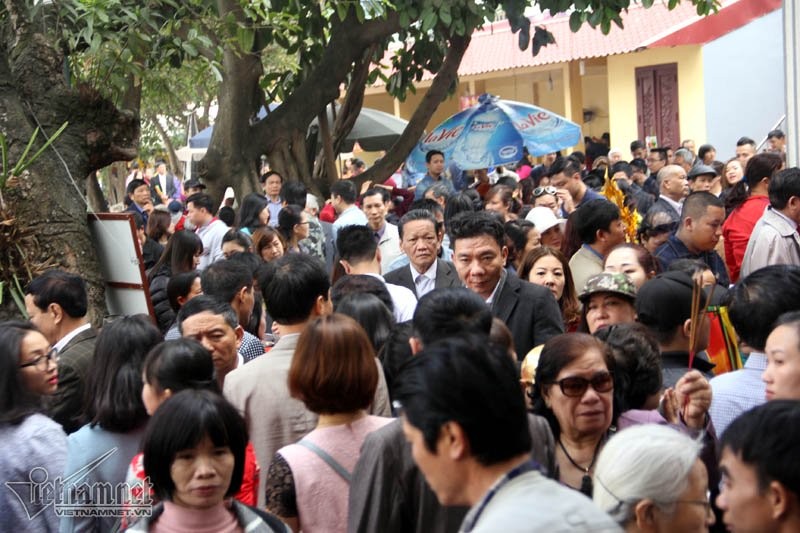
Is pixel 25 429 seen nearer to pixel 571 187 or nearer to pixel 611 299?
pixel 611 299

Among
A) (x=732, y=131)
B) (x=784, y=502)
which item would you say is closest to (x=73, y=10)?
(x=784, y=502)

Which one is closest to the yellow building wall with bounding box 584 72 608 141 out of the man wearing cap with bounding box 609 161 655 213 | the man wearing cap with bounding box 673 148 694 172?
the man wearing cap with bounding box 673 148 694 172

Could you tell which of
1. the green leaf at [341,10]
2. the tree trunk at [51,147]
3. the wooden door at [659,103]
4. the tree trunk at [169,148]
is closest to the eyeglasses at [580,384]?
the tree trunk at [51,147]

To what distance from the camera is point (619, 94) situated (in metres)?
24.9

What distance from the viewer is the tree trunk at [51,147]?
6668 millimetres

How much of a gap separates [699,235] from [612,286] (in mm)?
2055

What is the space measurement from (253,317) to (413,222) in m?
1.16

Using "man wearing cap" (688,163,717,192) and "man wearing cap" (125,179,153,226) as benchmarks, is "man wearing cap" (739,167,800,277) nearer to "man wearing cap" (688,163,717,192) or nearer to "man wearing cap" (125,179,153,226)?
"man wearing cap" (688,163,717,192)

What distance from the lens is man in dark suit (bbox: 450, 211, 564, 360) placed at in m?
5.75

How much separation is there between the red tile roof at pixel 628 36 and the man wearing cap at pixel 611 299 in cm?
1610

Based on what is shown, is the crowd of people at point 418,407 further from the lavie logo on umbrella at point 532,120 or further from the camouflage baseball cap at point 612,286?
the lavie logo on umbrella at point 532,120

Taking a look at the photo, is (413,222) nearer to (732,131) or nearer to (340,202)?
(340,202)

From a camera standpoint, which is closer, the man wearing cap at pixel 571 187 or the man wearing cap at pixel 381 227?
the man wearing cap at pixel 381 227

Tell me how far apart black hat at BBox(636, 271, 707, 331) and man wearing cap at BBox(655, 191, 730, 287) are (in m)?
2.22
